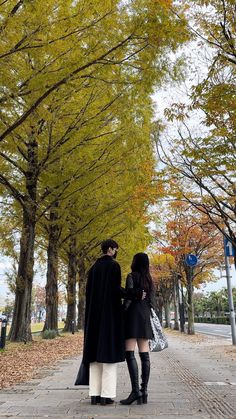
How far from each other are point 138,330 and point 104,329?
13.7 inches

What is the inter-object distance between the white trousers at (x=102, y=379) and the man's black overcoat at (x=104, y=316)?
0.11 metres

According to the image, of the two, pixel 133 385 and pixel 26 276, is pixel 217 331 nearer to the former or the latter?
pixel 26 276

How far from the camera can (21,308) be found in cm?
1127

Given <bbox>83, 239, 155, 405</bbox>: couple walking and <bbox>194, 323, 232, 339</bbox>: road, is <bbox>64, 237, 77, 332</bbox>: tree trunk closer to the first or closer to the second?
<bbox>194, 323, 232, 339</bbox>: road

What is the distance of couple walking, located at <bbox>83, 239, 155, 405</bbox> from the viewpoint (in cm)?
376

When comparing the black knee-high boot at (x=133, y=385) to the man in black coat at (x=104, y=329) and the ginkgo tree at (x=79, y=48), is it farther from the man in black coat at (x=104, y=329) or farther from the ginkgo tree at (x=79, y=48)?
the ginkgo tree at (x=79, y=48)

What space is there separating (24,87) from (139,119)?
3529 mm

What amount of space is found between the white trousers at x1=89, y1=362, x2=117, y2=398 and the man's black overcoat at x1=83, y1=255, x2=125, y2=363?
0.35ft

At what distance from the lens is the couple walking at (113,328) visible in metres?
3.76

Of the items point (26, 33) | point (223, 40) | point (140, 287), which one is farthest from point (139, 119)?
point (140, 287)

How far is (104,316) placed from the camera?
3809mm

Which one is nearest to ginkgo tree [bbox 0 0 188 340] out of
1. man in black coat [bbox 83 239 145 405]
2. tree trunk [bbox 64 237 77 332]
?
man in black coat [bbox 83 239 145 405]

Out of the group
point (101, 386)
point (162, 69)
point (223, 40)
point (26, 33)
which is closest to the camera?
point (101, 386)

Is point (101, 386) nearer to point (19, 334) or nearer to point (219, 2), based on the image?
point (219, 2)
